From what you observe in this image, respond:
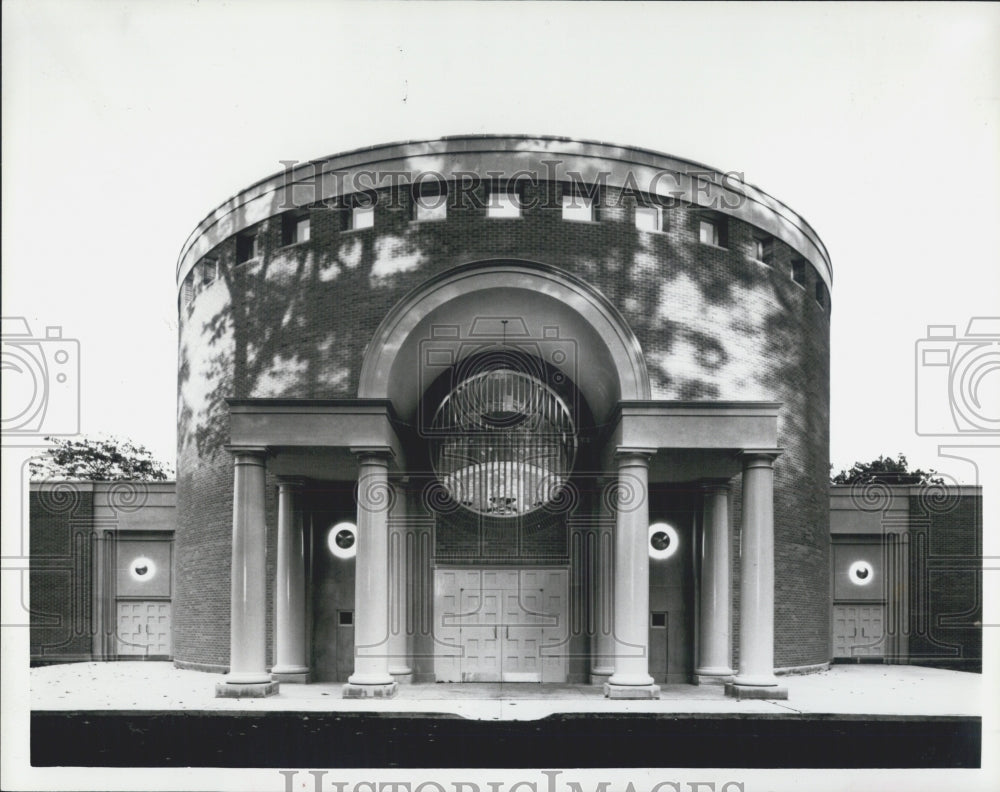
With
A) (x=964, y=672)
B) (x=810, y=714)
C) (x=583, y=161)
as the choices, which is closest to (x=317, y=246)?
(x=583, y=161)

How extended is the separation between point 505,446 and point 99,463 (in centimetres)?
1025

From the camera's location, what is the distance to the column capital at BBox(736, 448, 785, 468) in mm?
16641

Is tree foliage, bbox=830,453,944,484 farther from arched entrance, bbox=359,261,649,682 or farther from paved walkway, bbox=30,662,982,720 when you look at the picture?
arched entrance, bbox=359,261,649,682

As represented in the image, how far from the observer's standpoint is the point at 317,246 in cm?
1986

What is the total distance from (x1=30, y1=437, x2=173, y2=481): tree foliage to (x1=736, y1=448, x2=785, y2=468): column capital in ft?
43.3

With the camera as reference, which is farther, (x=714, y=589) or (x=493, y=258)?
(x=714, y=589)

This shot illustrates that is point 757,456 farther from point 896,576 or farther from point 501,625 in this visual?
point 896,576

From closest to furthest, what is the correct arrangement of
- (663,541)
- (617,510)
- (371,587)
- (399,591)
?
(371,587)
(617,510)
(399,591)
(663,541)

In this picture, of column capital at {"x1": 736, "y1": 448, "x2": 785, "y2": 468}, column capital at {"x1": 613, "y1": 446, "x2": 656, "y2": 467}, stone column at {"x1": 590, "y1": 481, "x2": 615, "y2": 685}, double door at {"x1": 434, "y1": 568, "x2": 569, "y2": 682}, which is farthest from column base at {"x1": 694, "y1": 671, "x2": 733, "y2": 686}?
column capital at {"x1": 613, "y1": 446, "x2": 656, "y2": 467}

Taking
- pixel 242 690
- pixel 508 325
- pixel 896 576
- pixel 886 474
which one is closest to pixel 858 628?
pixel 896 576

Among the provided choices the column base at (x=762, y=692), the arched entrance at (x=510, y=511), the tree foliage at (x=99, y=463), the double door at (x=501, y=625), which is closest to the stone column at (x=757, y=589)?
the column base at (x=762, y=692)

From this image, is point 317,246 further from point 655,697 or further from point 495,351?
point 655,697

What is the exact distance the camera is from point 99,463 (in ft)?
76.0

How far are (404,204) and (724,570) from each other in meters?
9.59
